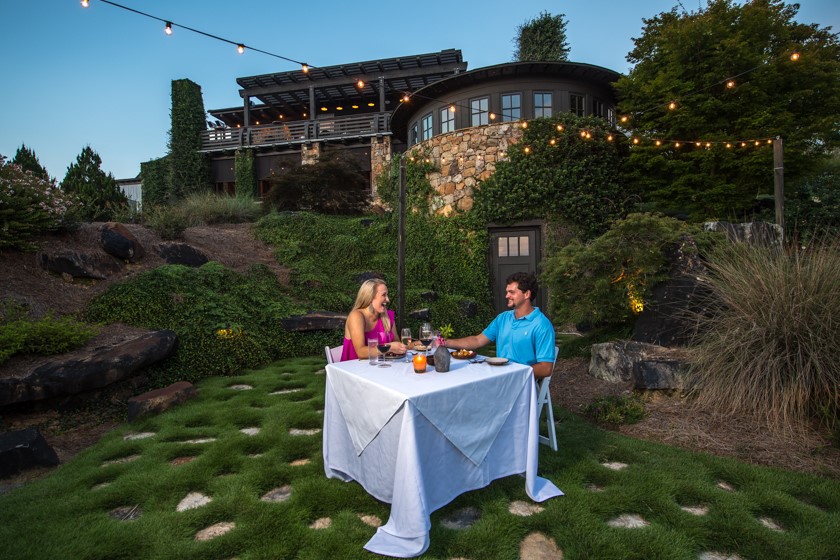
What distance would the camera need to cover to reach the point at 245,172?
18.6 meters

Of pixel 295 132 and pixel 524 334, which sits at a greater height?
pixel 295 132

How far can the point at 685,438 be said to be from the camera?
11.9 feet

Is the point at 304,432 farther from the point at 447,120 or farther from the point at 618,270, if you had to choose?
the point at 447,120

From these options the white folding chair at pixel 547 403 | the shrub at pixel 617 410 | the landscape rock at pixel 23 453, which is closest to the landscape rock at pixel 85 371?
the landscape rock at pixel 23 453

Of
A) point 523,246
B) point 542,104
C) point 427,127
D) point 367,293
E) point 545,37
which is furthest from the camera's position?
point 545,37

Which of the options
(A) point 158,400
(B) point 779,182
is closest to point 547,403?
(A) point 158,400

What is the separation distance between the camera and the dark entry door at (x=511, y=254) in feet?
34.1

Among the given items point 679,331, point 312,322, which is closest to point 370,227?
point 312,322

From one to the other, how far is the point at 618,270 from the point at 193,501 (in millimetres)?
5453

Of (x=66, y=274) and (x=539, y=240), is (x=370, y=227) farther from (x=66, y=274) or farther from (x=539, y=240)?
(x=66, y=274)

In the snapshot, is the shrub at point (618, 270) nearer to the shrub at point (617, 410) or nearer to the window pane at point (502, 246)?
the shrub at point (617, 410)

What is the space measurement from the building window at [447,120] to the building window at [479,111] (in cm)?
58

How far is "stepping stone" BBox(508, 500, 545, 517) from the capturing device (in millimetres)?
2505

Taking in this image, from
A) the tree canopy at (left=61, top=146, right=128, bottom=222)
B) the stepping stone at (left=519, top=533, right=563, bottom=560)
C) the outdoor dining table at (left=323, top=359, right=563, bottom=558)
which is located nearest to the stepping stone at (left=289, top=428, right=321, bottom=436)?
the outdoor dining table at (left=323, top=359, right=563, bottom=558)
